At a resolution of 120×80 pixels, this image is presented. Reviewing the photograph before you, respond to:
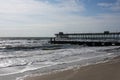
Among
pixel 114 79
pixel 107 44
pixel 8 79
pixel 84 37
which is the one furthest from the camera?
Result: pixel 84 37

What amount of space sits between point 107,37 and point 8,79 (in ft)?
236

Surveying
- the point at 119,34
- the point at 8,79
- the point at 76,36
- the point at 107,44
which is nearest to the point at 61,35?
the point at 76,36

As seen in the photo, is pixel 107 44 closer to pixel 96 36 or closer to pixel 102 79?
pixel 96 36

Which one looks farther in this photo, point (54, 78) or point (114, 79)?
point (54, 78)

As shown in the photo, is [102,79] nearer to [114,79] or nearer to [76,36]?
[114,79]

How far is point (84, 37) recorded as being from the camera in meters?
83.1

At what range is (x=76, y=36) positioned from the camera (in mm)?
84688

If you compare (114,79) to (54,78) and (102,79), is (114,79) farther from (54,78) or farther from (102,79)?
(54,78)

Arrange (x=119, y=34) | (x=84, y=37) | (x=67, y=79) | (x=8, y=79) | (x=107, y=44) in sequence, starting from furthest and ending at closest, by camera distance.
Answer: (x=84, y=37)
(x=119, y=34)
(x=107, y=44)
(x=8, y=79)
(x=67, y=79)

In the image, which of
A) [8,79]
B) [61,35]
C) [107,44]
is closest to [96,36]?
[61,35]

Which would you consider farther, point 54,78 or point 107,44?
point 107,44

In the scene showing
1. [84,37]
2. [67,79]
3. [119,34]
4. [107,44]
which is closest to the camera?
[67,79]

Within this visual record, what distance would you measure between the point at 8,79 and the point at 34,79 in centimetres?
123

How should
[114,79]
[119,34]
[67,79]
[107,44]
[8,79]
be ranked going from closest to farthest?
1. [114,79]
2. [67,79]
3. [8,79]
4. [107,44]
5. [119,34]
